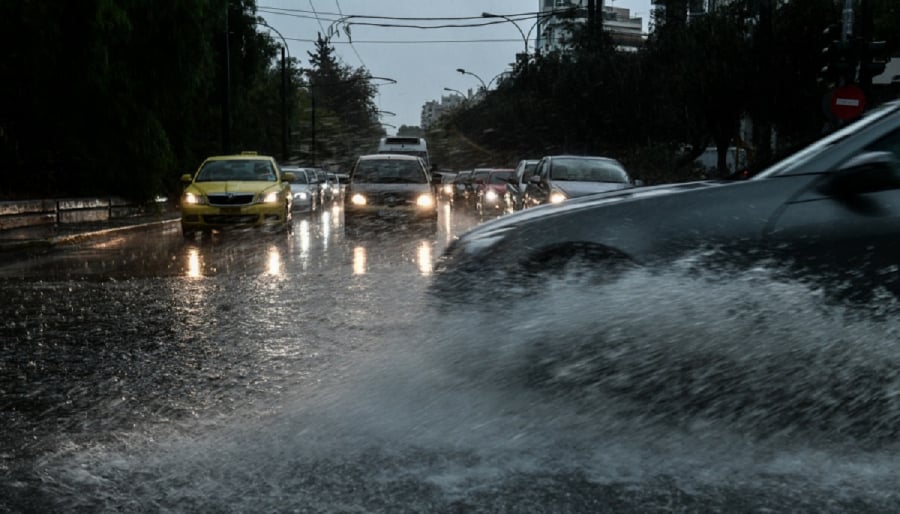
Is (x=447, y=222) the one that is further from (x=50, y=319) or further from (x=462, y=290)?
(x=462, y=290)

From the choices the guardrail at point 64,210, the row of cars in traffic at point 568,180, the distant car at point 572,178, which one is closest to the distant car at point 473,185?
the guardrail at point 64,210

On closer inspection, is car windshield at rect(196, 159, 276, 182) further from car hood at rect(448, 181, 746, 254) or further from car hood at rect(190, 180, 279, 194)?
car hood at rect(448, 181, 746, 254)

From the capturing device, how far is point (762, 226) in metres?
4.92

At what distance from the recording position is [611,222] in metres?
5.32

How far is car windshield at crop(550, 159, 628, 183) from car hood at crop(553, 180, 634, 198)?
32 centimetres

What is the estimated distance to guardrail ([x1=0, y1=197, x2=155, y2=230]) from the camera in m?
20.0

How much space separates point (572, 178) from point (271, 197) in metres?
6.10

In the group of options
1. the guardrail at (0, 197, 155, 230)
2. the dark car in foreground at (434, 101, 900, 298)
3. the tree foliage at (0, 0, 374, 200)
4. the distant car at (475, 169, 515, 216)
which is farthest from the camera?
the distant car at (475, 169, 515, 216)

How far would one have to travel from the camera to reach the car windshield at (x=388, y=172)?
19.8m

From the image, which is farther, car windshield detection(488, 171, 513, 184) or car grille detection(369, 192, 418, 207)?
car windshield detection(488, 171, 513, 184)

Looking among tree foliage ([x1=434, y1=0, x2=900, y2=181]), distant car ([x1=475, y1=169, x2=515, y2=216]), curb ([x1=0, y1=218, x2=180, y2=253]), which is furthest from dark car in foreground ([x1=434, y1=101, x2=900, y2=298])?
distant car ([x1=475, y1=169, x2=515, y2=216])

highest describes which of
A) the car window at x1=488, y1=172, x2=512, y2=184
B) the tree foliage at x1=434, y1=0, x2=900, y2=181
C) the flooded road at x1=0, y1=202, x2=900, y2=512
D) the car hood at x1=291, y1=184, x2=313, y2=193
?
the tree foliage at x1=434, y1=0, x2=900, y2=181

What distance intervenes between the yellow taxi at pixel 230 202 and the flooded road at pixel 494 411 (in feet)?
40.2

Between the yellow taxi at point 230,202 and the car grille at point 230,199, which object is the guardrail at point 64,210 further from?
the car grille at point 230,199
